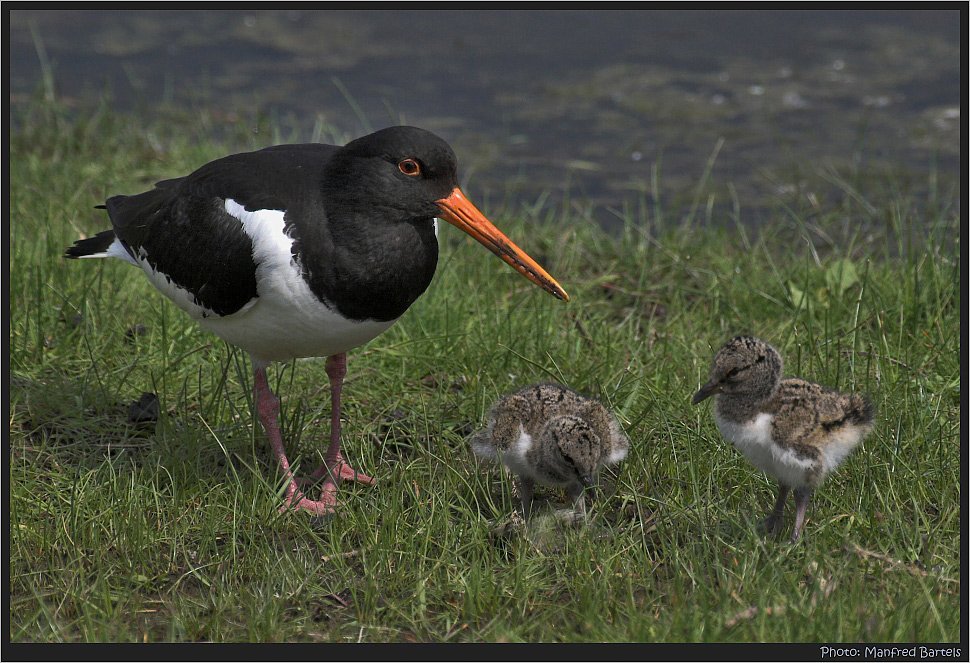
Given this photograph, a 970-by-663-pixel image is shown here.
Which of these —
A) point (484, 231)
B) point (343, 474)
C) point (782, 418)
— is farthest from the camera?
point (343, 474)

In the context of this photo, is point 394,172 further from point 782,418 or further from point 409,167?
point 782,418

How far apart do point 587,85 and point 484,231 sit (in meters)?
5.55

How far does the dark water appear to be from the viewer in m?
8.24

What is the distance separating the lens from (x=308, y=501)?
15.0 feet

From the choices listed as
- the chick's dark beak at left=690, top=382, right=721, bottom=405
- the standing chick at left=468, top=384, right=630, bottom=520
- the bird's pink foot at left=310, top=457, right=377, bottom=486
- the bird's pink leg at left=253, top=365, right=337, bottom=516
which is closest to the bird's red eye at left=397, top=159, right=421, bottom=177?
the standing chick at left=468, top=384, right=630, bottom=520

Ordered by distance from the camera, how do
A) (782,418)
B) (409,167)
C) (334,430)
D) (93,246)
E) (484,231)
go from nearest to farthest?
(782,418) < (409,167) < (484,231) < (334,430) < (93,246)

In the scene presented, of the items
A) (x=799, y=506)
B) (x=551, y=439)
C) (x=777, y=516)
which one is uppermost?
(x=551, y=439)

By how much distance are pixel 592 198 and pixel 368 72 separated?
112 inches

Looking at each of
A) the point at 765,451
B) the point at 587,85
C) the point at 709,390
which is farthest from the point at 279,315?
the point at 587,85

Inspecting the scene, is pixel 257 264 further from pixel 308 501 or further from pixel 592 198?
pixel 592 198

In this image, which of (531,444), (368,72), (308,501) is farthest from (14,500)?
(368,72)

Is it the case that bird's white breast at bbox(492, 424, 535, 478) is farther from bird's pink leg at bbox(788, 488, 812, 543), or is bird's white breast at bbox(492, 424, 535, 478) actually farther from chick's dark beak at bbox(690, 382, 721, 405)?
bird's pink leg at bbox(788, 488, 812, 543)

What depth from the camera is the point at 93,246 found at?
525cm

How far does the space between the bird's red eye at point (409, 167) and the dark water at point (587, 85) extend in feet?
10.5
